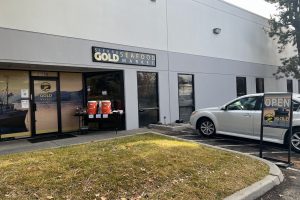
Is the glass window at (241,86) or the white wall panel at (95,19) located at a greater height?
the white wall panel at (95,19)

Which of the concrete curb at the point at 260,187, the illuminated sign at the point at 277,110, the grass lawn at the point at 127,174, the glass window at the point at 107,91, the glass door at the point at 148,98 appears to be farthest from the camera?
the glass door at the point at 148,98

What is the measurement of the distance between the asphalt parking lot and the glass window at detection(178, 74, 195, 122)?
2801mm

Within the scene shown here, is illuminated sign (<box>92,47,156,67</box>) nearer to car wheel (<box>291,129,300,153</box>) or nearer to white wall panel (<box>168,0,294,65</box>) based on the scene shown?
white wall panel (<box>168,0,294,65</box>)

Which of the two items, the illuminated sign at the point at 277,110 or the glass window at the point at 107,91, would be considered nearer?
the illuminated sign at the point at 277,110

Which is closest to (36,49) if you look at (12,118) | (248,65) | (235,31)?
(12,118)

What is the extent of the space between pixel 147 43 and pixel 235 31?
7.89 meters

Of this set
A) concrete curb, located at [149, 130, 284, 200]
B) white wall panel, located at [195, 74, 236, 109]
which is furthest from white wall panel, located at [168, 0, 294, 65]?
concrete curb, located at [149, 130, 284, 200]

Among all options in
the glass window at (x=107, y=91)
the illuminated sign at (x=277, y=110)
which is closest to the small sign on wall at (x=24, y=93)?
the glass window at (x=107, y=91)

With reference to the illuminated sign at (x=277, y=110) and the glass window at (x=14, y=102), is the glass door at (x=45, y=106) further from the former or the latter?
the illuminated sign at (x=277, y=110)

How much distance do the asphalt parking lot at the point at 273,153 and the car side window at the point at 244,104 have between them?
113cm

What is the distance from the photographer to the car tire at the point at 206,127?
33.0 feet

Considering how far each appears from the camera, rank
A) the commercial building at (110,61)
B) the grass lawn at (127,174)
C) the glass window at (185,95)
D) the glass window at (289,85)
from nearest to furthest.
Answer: the grass lawn at (127,174)
the commercial building at (110,61)
the glass window at (185,95)
the glass window at (289,85)

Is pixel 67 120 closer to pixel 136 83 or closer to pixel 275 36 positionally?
pixel 136 83

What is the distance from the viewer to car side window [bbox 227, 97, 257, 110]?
902cm
